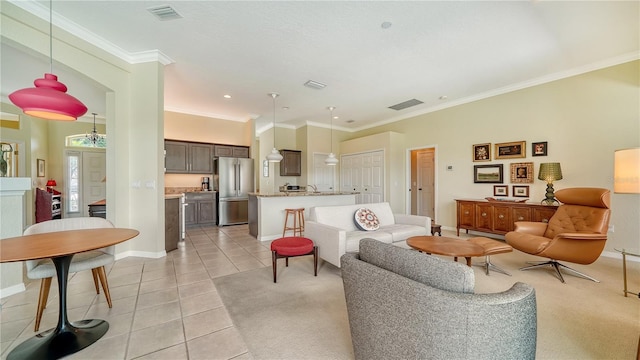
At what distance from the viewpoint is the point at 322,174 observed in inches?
312

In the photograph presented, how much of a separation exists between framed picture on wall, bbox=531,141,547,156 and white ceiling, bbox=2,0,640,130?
46.8 inches

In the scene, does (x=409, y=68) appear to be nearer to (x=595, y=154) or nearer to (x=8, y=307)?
(x=595, y=154)

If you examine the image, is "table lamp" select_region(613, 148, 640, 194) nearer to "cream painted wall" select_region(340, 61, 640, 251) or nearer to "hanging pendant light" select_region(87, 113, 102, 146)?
"cream painted wall" select_region(340, 61, 640, 251)

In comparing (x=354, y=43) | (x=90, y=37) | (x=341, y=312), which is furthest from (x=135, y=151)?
(x=341, y=312)

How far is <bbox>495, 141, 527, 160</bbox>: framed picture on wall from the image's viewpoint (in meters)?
4.54

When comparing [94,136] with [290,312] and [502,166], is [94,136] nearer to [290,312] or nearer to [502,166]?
[290,312]

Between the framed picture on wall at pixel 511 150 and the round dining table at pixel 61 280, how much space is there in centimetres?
617

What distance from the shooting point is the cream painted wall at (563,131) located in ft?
11.6

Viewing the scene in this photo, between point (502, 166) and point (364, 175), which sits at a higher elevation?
point (502, 166)

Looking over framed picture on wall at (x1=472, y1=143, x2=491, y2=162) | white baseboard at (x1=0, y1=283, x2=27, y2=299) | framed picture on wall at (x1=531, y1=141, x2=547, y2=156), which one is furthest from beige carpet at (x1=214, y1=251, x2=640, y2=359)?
framed picture on wall at (x1=472, y1=143, x2=491, y2=162)

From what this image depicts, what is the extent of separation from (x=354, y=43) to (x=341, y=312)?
3305mm

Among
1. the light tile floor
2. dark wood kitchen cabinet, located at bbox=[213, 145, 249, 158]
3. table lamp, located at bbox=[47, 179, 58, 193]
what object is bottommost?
the light tile floor

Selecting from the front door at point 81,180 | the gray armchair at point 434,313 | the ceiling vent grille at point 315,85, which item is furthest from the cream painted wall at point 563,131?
the front door at point 81,180

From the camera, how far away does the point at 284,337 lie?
1.80 meters
